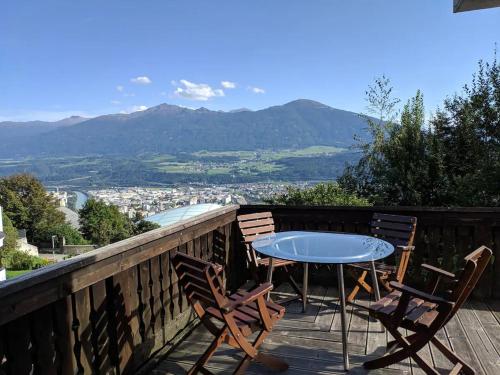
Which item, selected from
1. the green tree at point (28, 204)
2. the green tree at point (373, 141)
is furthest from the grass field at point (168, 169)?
the green tree at point (373, 141)

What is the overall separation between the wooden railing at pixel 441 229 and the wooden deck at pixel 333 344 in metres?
0.47

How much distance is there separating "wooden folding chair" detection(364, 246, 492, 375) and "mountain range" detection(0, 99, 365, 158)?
285 ft

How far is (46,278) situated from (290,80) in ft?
136

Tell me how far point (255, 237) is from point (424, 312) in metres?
1.76

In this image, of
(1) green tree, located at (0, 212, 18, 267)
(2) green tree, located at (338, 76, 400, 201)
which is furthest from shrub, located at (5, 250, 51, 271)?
(2) green tree, located at (338, 76, 400, 201)

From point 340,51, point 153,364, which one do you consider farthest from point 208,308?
point 340,51

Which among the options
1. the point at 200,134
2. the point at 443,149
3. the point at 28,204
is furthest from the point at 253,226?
the point at 200,134

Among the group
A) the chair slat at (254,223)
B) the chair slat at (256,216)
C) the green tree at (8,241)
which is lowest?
the green tree at (8,241)

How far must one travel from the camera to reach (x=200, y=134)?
156000 mm

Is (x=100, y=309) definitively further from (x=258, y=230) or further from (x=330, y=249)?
(x=258, y=230)

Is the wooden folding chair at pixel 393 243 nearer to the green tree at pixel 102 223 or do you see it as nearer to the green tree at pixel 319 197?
the green tree at pixel 319 197

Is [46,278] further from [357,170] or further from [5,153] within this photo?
[5,153]

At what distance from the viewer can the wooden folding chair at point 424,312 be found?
222cm

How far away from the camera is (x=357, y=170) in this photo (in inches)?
330
